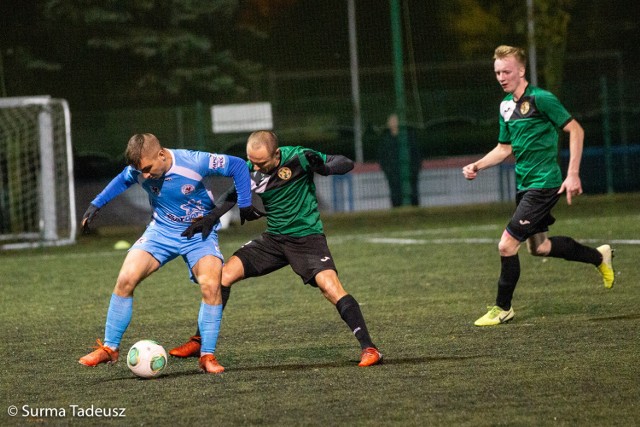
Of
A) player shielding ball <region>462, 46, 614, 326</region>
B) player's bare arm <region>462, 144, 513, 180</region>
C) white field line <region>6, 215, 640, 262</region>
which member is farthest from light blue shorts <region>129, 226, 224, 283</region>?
white field line <region>6, 215, 640, 262</region>

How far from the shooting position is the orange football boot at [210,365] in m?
6.77

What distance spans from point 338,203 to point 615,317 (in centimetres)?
1434

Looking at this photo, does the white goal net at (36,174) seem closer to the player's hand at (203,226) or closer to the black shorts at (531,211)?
the black shorts at (531,211)

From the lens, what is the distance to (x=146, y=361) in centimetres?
661

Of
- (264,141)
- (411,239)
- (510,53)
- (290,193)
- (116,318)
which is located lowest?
(411,239)

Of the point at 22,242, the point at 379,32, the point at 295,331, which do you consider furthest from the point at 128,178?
the point at 379,32

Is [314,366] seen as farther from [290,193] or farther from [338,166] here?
[338,166]

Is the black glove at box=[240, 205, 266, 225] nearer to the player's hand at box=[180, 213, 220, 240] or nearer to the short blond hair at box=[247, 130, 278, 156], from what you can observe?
the player's hand at box=[180, 213, 220, 240]

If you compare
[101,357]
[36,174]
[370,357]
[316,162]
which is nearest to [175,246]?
[101,357]

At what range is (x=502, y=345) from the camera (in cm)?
734

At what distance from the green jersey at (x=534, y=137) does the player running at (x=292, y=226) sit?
1699 mm

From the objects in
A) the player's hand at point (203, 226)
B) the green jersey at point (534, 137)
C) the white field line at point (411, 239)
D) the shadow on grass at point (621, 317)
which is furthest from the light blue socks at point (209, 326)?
the white field line at point (411, 239)

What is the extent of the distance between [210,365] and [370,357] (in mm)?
912

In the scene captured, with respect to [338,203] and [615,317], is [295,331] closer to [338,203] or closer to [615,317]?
[615,317]
